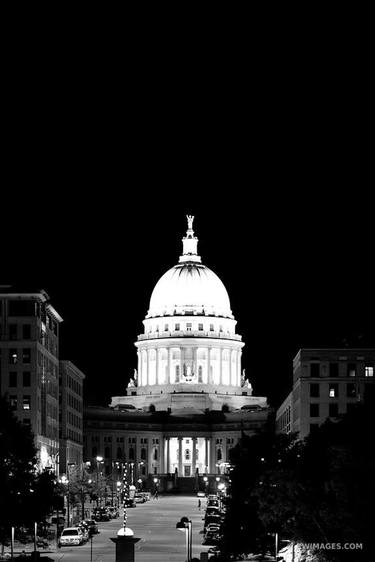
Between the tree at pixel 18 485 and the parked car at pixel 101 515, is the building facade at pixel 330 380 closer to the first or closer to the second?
the parked car at pixel 101 515

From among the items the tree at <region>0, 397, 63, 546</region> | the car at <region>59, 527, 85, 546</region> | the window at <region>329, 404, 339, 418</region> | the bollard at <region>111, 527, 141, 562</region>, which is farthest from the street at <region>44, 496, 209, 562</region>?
the window at <region>329, 404, 339, 418</region>

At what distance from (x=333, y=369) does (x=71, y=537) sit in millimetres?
86950

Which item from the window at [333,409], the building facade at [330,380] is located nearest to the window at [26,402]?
the building facade at [330,380]

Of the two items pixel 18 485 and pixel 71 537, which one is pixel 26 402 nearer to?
pixel 71 537

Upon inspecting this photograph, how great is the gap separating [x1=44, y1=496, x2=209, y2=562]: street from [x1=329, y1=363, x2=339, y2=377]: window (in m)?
23.2

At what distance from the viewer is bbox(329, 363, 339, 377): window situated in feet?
638

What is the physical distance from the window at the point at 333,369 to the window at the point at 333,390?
3.87ft

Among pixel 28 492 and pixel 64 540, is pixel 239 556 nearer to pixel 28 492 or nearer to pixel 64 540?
pixel 28 492

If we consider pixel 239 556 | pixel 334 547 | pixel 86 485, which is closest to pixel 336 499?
pixel 334 547

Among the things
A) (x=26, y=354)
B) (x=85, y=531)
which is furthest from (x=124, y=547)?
(x=26, y=354)

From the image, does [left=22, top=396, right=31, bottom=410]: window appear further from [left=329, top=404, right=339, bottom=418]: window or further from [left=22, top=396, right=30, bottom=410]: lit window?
[left=329, top=404, right=339, bottom=418]: window

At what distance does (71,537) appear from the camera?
111 meters

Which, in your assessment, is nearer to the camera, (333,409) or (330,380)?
(333,409)

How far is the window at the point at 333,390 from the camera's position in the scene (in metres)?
194
